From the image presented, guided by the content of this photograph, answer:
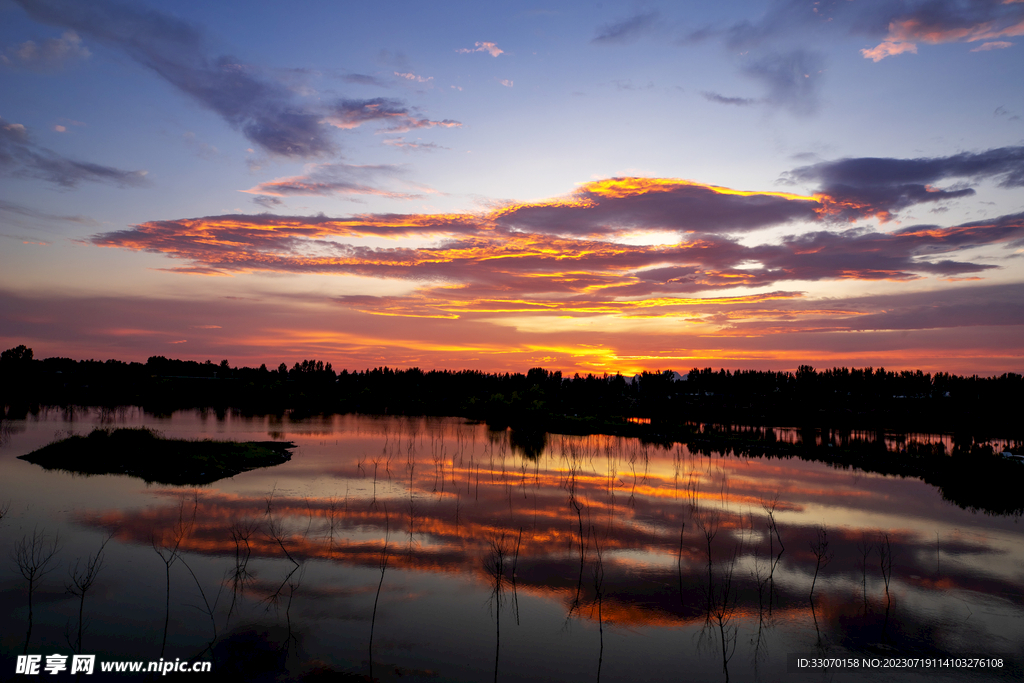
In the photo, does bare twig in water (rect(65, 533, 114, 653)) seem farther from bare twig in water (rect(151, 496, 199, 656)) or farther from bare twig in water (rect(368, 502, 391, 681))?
bare twig in water (rect(368, 502, 391, 681))

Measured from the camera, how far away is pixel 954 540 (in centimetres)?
2245

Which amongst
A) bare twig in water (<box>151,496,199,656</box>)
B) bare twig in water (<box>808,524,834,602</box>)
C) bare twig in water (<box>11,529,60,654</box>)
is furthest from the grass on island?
bare twig in water (<box>808,524,834,602</box>)

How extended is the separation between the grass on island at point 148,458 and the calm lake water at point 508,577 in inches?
60.2

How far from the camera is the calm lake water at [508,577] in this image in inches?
480

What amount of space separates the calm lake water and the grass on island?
1.53 m

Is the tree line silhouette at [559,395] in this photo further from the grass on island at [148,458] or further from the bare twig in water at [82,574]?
the bare twig in water at [82,574]

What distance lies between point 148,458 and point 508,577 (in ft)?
86.6

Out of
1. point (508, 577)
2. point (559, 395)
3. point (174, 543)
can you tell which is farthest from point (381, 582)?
point (559, 395)

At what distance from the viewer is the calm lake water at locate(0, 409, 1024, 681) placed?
1219cm

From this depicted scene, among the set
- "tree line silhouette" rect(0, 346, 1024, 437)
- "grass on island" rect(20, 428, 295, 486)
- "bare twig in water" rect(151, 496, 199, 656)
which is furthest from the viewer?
"tree line silhouette" rect(0, 346, 1024, 437)

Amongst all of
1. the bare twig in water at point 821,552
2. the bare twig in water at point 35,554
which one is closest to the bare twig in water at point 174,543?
the bare twig in water at point 35,554

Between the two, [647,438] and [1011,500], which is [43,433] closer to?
[647,438]

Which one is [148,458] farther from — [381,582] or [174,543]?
[381,582]

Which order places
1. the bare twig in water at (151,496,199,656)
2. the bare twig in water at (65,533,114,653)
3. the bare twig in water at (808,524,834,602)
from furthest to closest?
the bare twig in water at (808,524,834,602) < the bare twig in water at (151,496,199,656) < the bare twig in water at (65,533,114,653)
